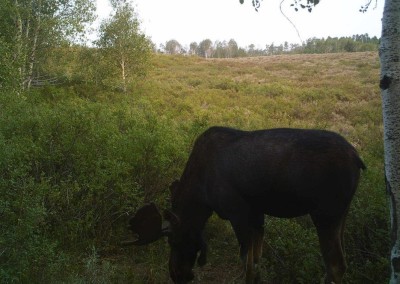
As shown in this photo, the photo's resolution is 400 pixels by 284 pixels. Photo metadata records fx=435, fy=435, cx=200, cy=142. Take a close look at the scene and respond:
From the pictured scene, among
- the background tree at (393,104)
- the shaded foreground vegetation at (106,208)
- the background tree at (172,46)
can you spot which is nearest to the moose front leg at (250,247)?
the shaded foreground vegetation at (106,208)

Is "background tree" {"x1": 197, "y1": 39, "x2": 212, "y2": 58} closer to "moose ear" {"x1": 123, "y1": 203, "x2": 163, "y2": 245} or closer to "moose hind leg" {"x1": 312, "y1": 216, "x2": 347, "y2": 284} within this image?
"moose ear" {"x1": 123, "y1": 203, "x2": 163, "y2": 245}

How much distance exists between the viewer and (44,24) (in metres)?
19.1

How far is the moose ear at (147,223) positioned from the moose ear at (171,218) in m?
0.24

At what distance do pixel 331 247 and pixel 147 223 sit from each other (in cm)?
207

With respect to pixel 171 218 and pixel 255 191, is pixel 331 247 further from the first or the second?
pixel 171 218

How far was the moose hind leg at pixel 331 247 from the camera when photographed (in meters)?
4.46

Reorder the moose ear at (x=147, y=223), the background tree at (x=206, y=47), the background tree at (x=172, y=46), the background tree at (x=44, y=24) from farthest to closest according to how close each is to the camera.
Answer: the background tree at (x=172, y=46) < the background tree at (x=206, y=47) < the background tree at (x=44, y=24) < the moose ear at (x=147, y=223)

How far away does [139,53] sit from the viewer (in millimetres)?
27078

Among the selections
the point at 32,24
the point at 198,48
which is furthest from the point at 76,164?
the point at 198,48

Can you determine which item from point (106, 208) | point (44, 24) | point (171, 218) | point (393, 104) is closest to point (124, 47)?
point (44, 24)

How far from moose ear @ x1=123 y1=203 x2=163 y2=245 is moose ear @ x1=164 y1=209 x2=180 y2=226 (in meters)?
0.24

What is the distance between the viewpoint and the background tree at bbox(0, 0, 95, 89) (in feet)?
60.4

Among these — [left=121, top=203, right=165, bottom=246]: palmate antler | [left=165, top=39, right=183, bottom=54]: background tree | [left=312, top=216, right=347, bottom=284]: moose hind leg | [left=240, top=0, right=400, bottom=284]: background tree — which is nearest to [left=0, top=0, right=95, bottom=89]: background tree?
[left=121, top=203, right=165, bottom=246]: palmate antler

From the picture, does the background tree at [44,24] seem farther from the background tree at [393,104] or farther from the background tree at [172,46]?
the background tree at [172,46]
